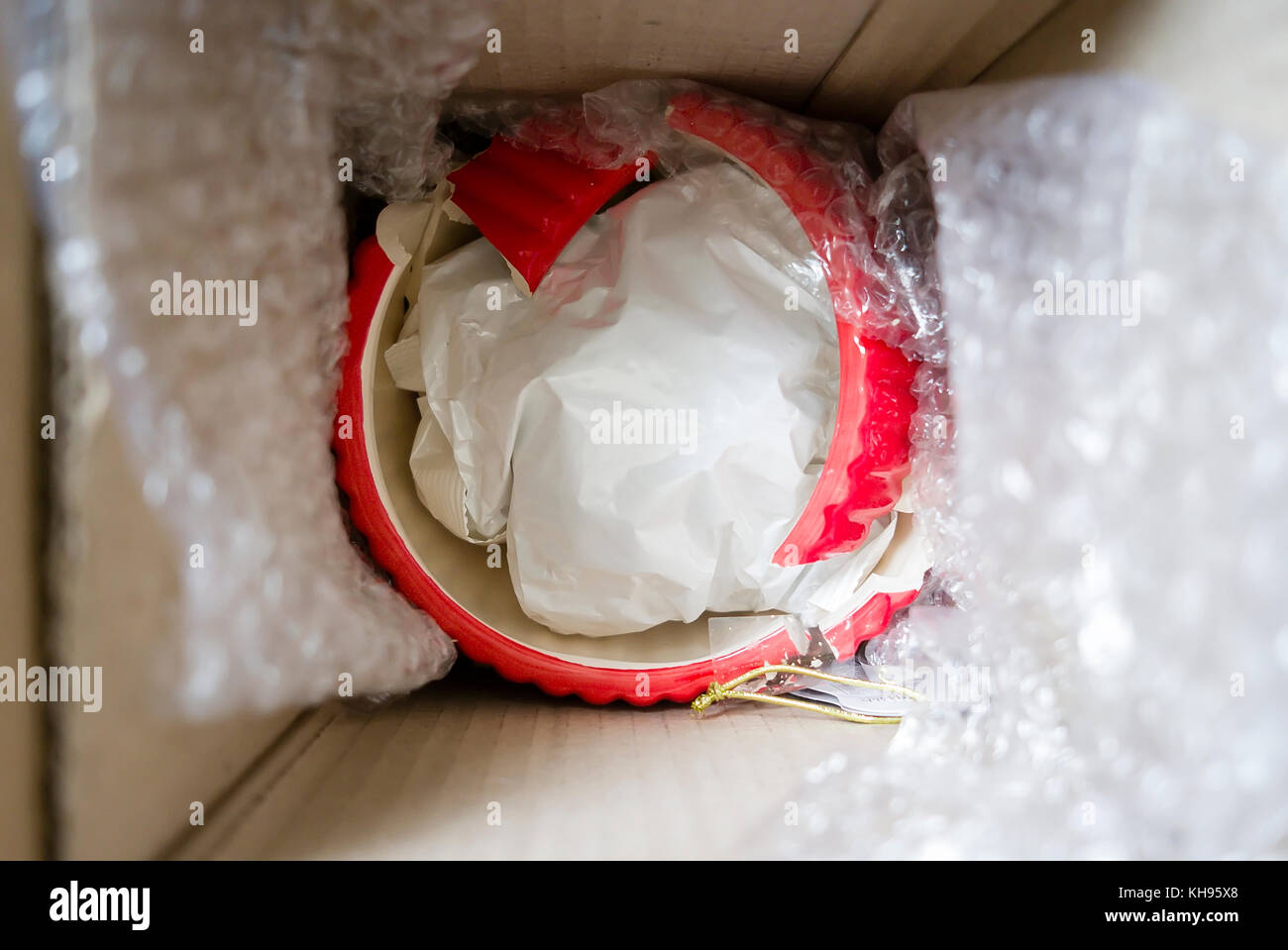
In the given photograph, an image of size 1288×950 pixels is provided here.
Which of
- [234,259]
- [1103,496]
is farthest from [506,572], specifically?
[1103,496]

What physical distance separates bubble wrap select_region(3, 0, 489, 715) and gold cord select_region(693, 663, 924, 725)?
0.86 ft

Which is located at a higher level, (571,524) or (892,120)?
(892,120)

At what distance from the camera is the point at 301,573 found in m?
0.57

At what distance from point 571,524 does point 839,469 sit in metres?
0.24

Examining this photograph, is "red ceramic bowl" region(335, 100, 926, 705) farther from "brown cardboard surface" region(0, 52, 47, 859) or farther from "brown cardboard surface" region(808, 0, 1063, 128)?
"brown cardboard surface" region(0, 52, 47, 859)

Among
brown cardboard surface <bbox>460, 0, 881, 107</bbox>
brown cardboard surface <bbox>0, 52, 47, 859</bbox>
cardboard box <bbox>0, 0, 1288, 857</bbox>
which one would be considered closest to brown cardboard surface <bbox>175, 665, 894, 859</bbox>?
cardboard box <bbox>0, 0, 1288, 857</bbox>

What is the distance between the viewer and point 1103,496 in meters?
0.46

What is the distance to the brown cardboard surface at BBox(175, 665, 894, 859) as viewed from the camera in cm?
48

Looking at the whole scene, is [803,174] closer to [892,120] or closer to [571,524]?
[892,120]

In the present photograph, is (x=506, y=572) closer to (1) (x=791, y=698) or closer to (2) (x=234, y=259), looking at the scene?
(1) (x=791, y=698)

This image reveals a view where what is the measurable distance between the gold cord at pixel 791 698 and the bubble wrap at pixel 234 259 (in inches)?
10.3

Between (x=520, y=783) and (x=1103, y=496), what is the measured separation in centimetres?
41
